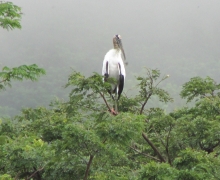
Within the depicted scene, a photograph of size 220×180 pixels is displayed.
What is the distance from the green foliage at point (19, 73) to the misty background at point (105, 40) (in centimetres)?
3387

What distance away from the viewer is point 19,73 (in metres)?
7.56

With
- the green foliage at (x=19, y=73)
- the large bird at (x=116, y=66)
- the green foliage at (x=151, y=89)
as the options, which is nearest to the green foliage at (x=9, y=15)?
the green foliage at (x=19, y=73)

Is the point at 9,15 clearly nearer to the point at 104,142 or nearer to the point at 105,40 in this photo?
the point at 104,142

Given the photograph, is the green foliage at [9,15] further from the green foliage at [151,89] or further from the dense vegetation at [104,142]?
the green foliage at [151,89]

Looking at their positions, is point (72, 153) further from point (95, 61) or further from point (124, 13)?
point (124, 13)

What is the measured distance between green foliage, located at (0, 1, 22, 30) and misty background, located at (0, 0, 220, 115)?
33.8 metres

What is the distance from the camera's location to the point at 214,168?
4.50 meters

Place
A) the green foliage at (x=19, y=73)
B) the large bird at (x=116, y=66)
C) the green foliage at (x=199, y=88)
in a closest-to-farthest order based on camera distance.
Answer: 1. the large bird at (x=116, y=66)
2. the green foliage at (x=19, y=73)
3. the green foliage at (x=199, y=88)

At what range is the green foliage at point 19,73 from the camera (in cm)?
759

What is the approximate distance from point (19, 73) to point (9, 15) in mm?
1305

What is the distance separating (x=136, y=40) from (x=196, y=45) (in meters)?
14.4

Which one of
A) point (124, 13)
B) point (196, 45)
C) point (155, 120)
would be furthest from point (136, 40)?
point (155, 120)

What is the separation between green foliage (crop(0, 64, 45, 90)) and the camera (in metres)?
7.59

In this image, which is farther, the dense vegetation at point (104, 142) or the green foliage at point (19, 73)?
the green foliage at point (19, 73)
